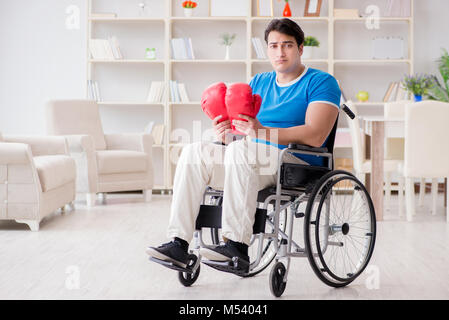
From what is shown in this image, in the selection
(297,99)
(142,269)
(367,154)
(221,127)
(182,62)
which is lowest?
(142,269)

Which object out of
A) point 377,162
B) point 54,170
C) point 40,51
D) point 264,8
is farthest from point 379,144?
point 40,51

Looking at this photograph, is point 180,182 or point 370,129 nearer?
point 180,182

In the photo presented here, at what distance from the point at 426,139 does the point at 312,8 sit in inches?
94.0

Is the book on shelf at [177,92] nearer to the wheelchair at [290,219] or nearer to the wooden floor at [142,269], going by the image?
the wooden floor at [142,269]

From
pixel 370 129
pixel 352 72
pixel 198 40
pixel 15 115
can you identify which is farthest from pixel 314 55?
pixel 15 115

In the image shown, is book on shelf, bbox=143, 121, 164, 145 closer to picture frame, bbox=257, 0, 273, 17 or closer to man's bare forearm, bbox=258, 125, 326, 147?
picture frame, bbox=257, 0, 273, 17

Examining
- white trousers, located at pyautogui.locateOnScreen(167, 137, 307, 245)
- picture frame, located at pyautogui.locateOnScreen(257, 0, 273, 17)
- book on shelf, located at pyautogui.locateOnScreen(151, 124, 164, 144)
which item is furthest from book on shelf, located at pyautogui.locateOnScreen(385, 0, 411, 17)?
white trousers, located at pyautogui.locateOnScreen(167, 137, 307, 245)

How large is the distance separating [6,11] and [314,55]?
3.03 metres

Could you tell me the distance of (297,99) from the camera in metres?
2.26

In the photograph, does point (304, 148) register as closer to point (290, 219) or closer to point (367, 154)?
point (290, 219)

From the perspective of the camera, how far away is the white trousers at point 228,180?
202 centimetres

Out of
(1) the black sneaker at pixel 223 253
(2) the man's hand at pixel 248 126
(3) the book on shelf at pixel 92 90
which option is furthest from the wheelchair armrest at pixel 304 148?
(3) the book on shelf at pixel 92 90

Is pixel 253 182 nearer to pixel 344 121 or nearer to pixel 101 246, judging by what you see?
pixel 101 246

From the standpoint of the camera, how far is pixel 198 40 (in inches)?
242
